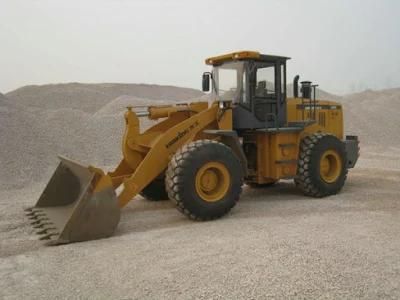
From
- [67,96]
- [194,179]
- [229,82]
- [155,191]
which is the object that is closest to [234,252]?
[194,179]

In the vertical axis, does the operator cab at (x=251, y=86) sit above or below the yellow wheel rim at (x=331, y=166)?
above

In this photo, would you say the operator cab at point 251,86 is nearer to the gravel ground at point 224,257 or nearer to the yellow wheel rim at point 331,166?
the yellow wheel rim at point 331,166

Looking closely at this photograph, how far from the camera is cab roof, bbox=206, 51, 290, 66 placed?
791cm

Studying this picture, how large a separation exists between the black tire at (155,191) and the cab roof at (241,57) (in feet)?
7.46

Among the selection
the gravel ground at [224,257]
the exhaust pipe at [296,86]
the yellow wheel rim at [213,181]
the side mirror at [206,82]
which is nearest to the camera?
the gravel ground at [224,257]

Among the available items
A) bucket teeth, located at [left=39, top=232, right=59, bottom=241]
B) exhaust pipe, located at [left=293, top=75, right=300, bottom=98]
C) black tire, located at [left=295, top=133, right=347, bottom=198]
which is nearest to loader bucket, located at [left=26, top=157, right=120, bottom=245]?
bucket teeth, located at [left=39, top=232, right=59, bottom=241]

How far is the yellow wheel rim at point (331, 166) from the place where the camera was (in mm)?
8523

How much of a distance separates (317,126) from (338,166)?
0.91 m

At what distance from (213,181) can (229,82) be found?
2093 millimetres

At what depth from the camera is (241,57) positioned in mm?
7938

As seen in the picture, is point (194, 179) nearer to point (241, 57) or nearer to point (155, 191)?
point (155, 191)

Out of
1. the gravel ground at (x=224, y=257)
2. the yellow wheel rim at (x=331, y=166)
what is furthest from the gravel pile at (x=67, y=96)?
the gravel ground at (x=224, y=257)

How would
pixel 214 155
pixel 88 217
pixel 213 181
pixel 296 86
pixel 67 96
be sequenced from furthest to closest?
pixel 67 96 < pixel 296 86 < pixel 213 181 < pixel 214 155 < pixel 88 217

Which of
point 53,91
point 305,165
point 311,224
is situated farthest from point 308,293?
point 53,91
